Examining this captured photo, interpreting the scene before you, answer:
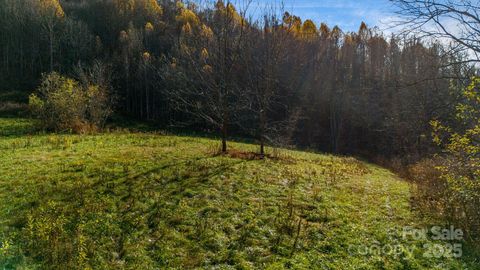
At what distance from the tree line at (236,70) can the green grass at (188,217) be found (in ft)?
11.9

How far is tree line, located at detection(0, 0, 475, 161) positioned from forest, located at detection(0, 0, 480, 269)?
7.1 inches

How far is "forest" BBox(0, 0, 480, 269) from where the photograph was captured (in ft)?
26.4

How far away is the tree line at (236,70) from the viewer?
55.0ft

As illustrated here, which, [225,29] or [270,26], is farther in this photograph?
[270,26]

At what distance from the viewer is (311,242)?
7.20 metres

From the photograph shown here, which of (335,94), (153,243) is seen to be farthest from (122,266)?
(335,94)

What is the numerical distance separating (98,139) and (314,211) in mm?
14582

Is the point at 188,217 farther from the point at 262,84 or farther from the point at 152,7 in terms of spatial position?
the point at 152,7

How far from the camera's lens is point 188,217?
797cm

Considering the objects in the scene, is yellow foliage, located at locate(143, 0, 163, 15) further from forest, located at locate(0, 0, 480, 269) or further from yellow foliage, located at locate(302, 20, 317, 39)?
yellow foliage, located at locate(302, 20, 317, 39)

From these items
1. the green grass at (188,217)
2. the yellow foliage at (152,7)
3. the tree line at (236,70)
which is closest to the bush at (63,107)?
the tree line at (236,70)

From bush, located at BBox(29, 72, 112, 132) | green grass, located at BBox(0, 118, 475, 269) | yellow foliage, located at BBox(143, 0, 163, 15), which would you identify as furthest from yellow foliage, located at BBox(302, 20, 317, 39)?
green grass, located at BBox(0, 118, 475, 269)

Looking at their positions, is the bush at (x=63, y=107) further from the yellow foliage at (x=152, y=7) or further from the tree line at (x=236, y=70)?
the yellow foliage at (x=152, y=7)

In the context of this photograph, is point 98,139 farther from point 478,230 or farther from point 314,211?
point 478,230
